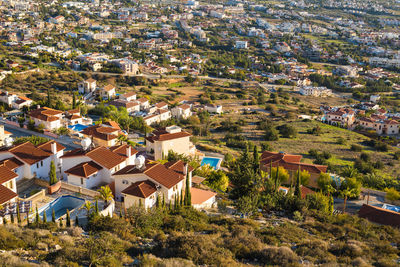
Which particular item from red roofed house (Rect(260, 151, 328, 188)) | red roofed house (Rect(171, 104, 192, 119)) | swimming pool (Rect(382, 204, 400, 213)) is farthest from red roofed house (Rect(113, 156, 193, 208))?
red roofed house (Rect(171, 104, 192, 119))

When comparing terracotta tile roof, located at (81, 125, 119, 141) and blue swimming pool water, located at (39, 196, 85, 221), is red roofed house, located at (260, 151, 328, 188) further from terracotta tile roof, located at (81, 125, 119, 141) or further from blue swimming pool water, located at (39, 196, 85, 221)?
blue swimming pool water, located at (39, 196, 85, 221)

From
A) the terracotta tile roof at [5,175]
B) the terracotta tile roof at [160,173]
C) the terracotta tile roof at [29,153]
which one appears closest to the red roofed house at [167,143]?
the terracotta tile roof at [160,173]

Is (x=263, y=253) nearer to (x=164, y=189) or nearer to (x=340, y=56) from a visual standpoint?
(x=164, y=189)

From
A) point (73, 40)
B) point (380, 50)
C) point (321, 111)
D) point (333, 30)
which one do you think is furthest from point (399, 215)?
point (333, 30)

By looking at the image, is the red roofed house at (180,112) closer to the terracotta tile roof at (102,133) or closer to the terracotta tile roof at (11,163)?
the terracotta tile roof at (102,133)

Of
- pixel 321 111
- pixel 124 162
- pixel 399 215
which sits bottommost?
pixel 321 111

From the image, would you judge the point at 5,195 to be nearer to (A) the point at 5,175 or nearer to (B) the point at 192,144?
(A) the point at 5,175
